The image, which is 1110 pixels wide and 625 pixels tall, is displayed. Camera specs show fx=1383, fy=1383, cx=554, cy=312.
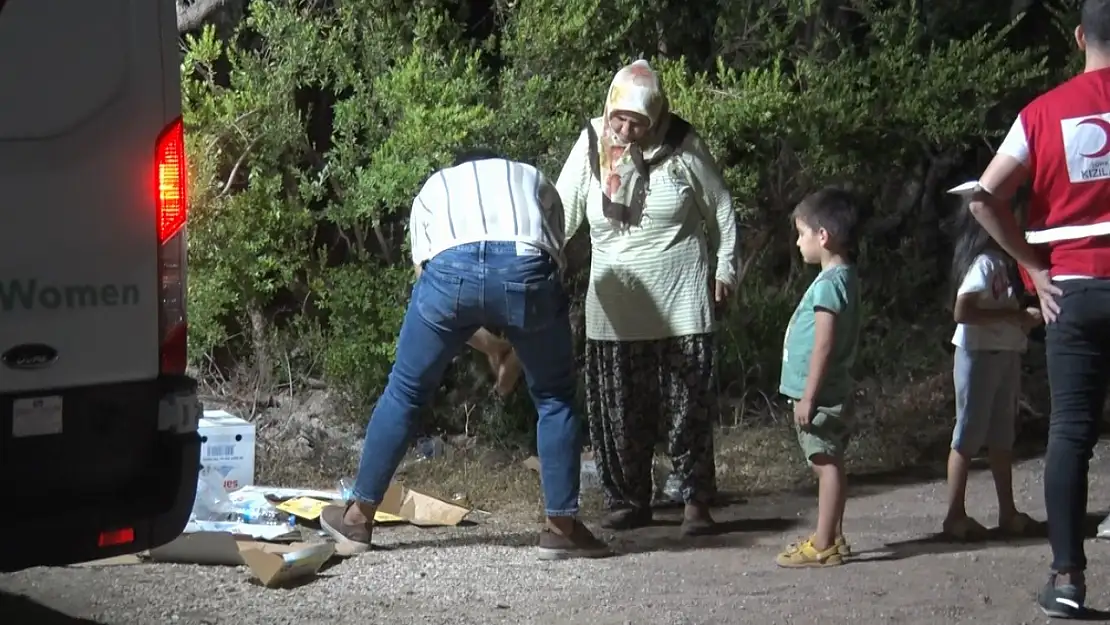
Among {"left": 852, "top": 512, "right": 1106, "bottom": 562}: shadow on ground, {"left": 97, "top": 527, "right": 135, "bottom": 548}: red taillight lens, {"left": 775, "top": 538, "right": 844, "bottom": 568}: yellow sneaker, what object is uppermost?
{"left": 97, "top": 527, "right": 135, "bottom": 548}: red taillight lens

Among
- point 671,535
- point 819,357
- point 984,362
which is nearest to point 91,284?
point 819,357

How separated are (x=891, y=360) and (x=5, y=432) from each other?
5.64 m

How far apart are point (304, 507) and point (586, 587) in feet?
4.83

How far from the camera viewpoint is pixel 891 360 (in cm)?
793

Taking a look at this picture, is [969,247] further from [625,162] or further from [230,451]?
[230,451]

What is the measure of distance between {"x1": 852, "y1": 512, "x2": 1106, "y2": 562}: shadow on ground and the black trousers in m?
0.96

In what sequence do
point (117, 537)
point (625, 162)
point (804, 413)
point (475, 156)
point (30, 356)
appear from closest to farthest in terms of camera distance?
point (30, 356) → point (117, 537) → point (804, 413) → point (475, 156) → point (625, 162)

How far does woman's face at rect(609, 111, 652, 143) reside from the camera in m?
5.38

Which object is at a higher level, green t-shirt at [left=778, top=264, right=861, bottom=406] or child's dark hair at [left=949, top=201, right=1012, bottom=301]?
child's dark hair at [left=949, top=201, right=1012, bottom=301]

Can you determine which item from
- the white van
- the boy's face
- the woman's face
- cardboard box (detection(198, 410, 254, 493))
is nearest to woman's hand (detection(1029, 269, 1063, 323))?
the boy's face

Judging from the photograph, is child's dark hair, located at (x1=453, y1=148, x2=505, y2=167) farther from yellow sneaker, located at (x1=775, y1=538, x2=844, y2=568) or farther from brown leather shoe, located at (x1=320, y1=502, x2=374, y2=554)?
yellow sneaker, located at (x1=775, y1=538, x2=844, y2=568)

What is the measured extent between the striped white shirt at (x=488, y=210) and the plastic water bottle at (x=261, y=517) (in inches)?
48.1

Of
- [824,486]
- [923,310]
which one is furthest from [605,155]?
[923,310]

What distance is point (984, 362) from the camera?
5324mm
